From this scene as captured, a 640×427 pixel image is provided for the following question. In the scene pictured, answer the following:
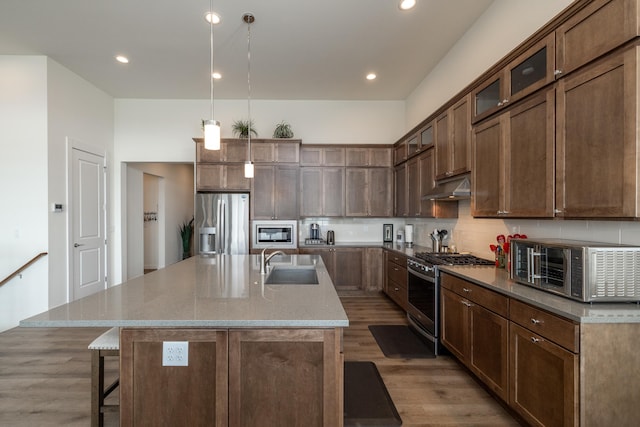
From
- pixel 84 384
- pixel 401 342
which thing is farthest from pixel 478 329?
pixel 84 384

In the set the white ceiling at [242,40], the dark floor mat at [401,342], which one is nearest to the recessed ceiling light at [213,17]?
the white ceiling at [242,40]

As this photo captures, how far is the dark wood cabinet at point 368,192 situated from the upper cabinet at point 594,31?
11.0 feet

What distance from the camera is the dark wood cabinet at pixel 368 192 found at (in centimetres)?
520

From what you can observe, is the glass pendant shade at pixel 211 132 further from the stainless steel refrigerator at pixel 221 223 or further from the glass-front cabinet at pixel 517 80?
the stainless steel refrigerator at pixel 221 223

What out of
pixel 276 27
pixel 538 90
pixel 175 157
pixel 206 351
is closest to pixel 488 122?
pixel 538 90

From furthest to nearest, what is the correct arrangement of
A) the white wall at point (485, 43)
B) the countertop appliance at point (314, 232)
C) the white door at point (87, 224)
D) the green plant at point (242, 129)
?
the countertop appliance at point (314, 232) → the green plant at point (242, 129) → the white door at point (87, 224) → the white wall at point (485, 43)

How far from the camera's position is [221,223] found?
4742 mm

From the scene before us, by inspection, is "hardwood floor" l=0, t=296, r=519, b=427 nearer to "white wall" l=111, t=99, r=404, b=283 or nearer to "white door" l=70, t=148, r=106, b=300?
"white door" l=70, t=148, r=106, b=300

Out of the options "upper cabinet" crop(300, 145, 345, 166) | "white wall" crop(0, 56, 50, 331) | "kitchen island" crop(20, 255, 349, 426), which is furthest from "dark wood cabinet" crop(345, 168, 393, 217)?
"white wall" crop(0, 56, 50, 331)

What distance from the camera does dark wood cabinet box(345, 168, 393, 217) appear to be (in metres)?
5.20

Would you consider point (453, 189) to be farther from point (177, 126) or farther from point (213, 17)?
point (177, 126)

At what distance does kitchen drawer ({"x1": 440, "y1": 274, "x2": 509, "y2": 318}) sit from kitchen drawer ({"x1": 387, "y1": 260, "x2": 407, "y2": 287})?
114 cm

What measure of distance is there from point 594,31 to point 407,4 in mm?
1738

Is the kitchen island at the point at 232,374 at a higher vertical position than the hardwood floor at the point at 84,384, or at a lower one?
higher
